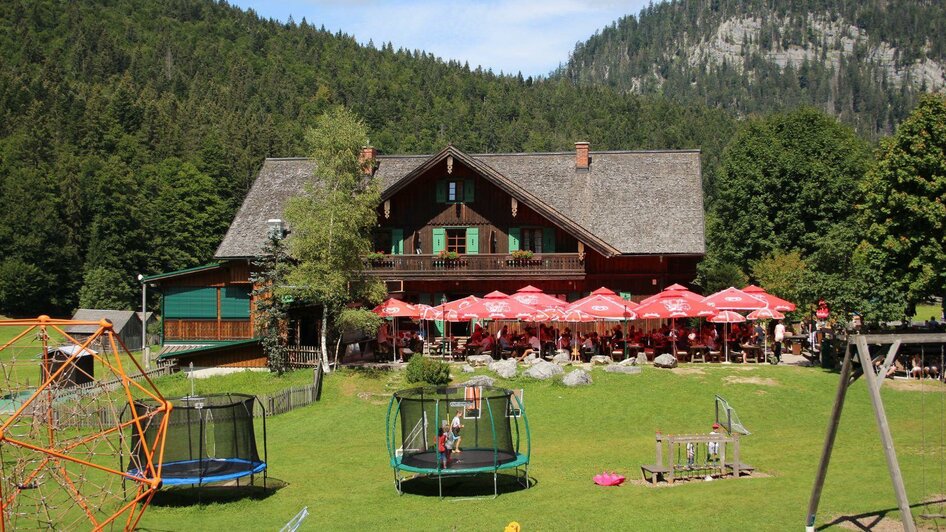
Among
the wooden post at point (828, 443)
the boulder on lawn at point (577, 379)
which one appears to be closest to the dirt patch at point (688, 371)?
the boulder on lawn at point (577, 379)

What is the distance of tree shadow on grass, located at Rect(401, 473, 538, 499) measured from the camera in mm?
22188

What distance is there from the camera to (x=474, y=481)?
77.0 feet

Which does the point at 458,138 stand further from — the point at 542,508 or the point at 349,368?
the point at 542,508

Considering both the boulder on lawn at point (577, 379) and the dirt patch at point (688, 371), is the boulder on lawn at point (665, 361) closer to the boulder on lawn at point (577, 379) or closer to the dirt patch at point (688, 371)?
the dirt patch at point (688, 371)

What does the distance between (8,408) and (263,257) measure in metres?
10.4

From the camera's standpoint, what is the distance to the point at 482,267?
46.3 metres

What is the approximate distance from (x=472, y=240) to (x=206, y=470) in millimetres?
26680

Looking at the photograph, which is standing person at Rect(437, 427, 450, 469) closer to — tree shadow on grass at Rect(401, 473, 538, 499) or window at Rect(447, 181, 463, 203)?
tree shadow on grass at Rect(401, 473, 538, 499)

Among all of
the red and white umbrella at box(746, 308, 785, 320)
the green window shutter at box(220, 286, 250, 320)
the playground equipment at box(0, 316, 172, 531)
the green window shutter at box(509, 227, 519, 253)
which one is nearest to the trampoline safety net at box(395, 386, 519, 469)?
the playground equipment at box(0, 316, 172, 531)

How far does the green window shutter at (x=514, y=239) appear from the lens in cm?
4719

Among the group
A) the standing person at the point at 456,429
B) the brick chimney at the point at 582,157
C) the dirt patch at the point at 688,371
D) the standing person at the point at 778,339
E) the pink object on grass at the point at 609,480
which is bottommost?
the pink object on grass at the point at 609,480

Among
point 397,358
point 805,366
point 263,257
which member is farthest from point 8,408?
point 805,366

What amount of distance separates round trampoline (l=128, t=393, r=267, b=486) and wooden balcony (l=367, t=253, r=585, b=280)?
75.8 ft

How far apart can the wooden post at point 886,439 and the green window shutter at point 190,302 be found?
104ft
